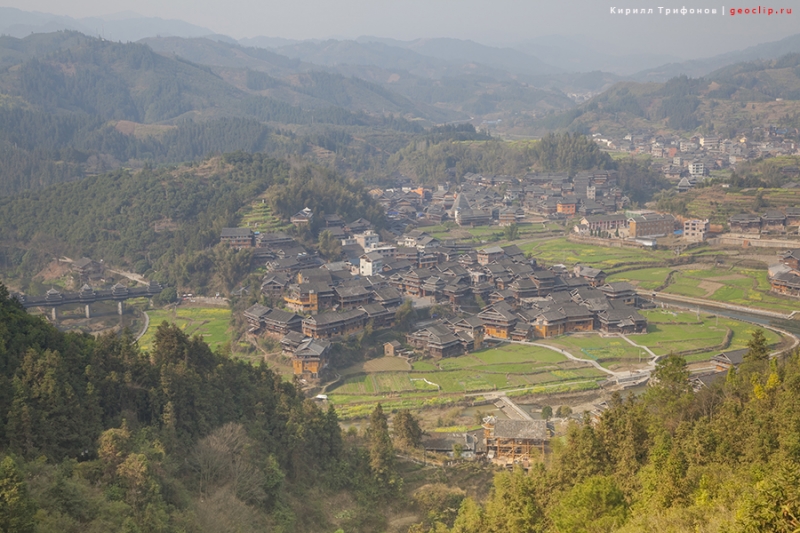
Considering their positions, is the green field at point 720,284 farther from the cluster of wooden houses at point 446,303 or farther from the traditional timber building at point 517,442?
the traditional timber building at point 517,442

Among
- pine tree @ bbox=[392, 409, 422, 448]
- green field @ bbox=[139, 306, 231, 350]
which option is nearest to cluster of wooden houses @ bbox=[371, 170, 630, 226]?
green field @ bbox=[139, 306, 231, 350]

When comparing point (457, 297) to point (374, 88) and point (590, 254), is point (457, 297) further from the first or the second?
point (374, 88)

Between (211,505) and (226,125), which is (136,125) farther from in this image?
(211,505)

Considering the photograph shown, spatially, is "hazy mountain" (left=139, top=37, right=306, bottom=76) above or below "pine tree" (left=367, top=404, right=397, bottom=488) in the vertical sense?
above

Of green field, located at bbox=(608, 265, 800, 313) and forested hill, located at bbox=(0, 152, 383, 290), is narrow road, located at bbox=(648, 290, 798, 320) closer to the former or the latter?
green field, located at bbox=(608, 265, 800, 313)

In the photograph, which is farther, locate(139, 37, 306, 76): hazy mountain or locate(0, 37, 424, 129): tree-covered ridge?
locate(139, 37, 306, 76): hazy mountain

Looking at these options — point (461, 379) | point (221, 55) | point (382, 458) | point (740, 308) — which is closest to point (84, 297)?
point (461, 379)

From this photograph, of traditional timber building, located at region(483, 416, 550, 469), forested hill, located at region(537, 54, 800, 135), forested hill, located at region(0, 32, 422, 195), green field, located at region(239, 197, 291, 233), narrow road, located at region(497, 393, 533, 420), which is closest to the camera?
traditional timber building, located at region(483, 416, 550, 469)
